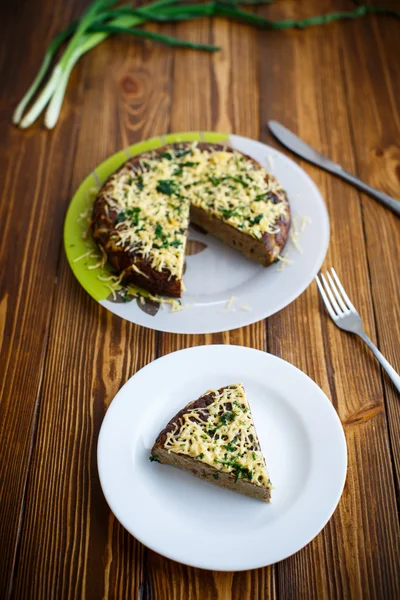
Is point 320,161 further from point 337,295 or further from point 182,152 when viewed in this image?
point 337,295

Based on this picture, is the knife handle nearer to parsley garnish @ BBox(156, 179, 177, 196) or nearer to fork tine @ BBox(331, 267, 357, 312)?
fork tine @ BBox(331, 267, 357, 312)

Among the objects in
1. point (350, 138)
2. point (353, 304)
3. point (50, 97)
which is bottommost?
point (353, 304)

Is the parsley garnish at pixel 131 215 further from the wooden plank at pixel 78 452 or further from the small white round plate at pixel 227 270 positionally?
the wooden plank at pixel 78 452

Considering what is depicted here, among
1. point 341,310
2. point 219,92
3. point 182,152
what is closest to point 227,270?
point 341,310

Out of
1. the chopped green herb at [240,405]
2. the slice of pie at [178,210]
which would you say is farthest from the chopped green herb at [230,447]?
the slice of pie at [178,210]

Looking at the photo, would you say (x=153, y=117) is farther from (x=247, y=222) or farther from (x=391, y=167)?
(x=391, y=167)

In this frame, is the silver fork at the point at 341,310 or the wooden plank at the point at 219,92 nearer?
the silver fork at the point at 341,310

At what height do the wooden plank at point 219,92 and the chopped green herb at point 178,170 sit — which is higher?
the wooden plank at point 219,92

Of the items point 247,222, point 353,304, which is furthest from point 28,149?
point 353,304
